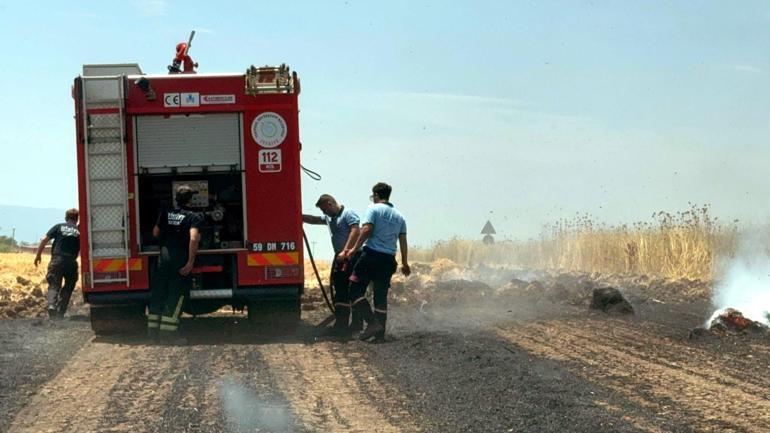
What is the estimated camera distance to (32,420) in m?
7.35

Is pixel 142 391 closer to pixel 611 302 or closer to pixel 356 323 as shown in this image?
pixel 356 323

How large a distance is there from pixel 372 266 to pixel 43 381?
169 inches

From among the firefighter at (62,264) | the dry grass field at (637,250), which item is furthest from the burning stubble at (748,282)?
the firefighter at (62,264)

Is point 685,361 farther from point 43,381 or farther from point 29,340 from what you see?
point 29,340

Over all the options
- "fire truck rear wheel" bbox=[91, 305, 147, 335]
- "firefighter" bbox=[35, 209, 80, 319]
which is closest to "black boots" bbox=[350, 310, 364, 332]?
"fire truck rear wheel" bbox=[91, 305, 147, 335]

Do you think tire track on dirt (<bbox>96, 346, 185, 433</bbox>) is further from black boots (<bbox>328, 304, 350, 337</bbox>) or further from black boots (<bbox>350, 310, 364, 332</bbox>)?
black boots (<bbox>350, 310, 364, 332</bbox>)

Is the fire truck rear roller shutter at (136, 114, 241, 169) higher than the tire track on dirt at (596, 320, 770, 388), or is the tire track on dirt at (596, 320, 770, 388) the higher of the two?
the fire truck rear roller shutter at (136, 114, 241, 169)

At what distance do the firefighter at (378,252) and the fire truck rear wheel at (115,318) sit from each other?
2.76m

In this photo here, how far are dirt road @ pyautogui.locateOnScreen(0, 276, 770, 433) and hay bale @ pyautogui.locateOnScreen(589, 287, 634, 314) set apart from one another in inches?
74.1

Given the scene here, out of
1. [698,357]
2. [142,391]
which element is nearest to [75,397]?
[142,391]

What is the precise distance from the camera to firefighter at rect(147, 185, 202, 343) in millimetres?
12172

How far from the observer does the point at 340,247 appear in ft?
43.6

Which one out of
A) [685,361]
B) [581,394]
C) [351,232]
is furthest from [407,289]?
[581,394]

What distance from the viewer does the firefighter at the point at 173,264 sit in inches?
479
